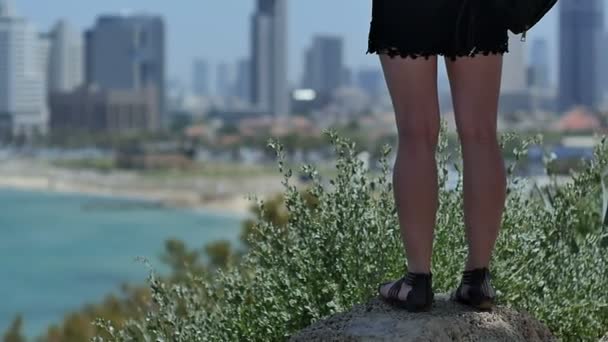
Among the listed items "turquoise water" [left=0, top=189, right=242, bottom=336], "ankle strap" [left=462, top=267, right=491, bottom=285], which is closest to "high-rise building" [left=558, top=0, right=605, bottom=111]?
"turquoise water" [left=0, top=189, right=242, bottom=336]

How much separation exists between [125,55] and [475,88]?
140503 millimetres

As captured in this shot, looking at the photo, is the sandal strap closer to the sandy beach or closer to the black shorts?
the black shorts

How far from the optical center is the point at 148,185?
80.6 meters

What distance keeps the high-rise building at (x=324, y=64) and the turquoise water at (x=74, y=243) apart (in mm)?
74462

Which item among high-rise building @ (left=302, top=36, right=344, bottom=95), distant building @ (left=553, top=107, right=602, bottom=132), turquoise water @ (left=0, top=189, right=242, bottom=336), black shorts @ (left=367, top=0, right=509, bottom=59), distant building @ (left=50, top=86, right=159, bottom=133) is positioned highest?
black shorts @ (left=367, top=0, right=509, bottom=59)

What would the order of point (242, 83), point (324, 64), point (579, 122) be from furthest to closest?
point (242, 83), point (324, 64), point (579, 122)

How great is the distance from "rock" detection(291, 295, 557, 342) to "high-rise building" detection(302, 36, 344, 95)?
151 metres

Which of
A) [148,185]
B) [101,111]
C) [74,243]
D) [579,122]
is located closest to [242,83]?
[101,111]

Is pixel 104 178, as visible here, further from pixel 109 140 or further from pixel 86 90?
pixel 86 90

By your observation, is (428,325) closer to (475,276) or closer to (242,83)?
(475,276)

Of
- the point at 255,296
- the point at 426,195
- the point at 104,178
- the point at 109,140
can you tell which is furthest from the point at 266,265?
the point at 109,140

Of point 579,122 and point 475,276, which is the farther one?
point 579,122

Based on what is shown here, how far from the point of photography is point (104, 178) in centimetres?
8475

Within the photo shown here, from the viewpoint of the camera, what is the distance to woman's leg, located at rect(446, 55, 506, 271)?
105 inches
